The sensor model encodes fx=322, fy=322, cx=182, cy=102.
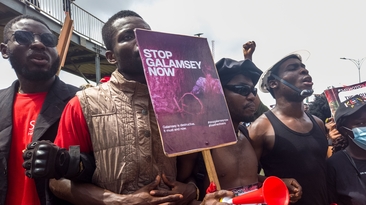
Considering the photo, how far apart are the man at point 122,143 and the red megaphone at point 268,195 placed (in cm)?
11

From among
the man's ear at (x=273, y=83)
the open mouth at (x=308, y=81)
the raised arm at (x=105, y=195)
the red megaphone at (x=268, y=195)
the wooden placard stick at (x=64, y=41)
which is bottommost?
the red megaphone at (x=268, y=195)

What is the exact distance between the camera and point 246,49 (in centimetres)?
352

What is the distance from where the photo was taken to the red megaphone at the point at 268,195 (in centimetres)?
155

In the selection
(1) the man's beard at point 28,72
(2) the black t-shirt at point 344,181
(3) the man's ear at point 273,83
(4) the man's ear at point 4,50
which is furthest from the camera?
(3) the man's ear at point 273,83

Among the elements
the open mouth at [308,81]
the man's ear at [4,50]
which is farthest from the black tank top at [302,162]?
the man's ear at [4,50]

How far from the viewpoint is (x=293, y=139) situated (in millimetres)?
2922

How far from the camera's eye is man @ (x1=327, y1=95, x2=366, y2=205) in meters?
2.78

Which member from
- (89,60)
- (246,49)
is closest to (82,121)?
(246,49)

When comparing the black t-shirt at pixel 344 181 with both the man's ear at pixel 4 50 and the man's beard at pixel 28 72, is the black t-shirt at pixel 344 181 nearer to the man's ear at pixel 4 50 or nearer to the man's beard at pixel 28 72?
the man's beard at pixel 28 72

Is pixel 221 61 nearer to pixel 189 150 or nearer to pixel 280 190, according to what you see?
pixel 189 150

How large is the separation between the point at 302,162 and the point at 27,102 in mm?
2317

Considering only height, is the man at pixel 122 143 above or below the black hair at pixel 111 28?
below

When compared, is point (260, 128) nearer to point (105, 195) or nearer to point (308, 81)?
point (308, 81)

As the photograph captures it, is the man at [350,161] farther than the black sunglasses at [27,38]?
Yes
